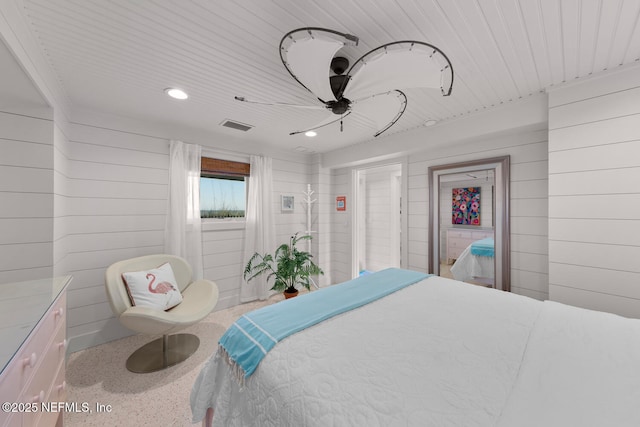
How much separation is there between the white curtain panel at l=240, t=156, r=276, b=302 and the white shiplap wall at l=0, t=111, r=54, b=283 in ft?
6.56

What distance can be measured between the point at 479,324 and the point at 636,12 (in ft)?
6.19

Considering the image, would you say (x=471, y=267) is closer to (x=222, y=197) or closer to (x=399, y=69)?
(x=399, y=69)

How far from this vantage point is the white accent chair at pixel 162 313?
195 centimetres

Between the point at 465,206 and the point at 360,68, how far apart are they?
2.33 m

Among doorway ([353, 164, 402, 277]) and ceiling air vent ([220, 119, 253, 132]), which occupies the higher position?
ceiling air vent ([220, 119, 253, 132])

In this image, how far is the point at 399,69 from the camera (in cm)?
135

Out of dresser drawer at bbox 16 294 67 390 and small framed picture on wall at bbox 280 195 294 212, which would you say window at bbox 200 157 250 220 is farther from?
dresser drawer at bbox 16 294 67 390

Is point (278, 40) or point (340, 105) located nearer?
point (278, 40)

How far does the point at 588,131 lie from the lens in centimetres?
195

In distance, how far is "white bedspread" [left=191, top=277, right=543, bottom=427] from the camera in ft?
2.63

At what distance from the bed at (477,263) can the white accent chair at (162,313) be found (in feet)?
9.36

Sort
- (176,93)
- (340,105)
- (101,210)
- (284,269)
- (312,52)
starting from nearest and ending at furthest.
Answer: (312,52)
(340,105)
(176,93)
(101,210)
(284,269)

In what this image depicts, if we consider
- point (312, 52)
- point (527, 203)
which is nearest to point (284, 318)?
point (312, 52)

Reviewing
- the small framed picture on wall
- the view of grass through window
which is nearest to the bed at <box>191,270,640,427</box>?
the view of grass through window
